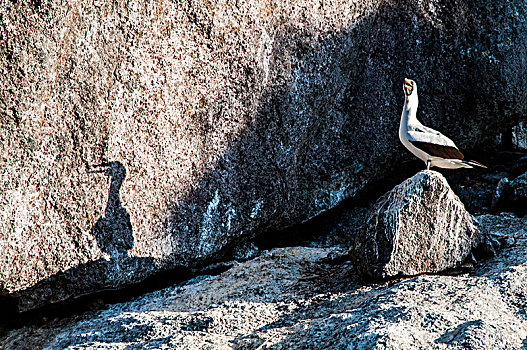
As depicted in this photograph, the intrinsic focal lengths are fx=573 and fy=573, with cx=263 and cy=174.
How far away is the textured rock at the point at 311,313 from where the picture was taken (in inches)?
130

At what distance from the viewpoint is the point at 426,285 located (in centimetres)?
382

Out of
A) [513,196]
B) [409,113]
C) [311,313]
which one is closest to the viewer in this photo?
[311,313]

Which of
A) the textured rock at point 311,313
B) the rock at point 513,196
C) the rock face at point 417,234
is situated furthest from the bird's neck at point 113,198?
the rock at point 513,196

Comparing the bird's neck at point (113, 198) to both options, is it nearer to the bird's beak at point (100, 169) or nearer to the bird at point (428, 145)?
the bird's beak at point (100, 169)

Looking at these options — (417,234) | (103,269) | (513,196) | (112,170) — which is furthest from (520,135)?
(103,269)

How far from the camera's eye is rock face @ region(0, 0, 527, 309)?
415cm

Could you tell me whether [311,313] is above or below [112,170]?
below

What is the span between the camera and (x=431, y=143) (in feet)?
15.1

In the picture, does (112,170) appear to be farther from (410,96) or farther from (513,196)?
(513,196)

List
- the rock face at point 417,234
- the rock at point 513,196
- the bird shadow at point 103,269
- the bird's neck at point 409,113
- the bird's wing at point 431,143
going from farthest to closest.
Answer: the rock at point 513,196, the bird's neck at point 409,113, the bird's wing at point 431,143, the bird shadow at point 103,269, the rock face at point 417,234

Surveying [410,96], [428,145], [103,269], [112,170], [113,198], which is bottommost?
[103,269]

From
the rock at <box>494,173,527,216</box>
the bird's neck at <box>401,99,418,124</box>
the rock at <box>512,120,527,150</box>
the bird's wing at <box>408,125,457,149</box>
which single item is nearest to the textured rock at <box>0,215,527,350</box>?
the rock at <box>494,173,527,216</box>

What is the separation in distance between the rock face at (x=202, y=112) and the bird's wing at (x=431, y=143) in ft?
3.58

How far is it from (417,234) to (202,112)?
2.01 metres
